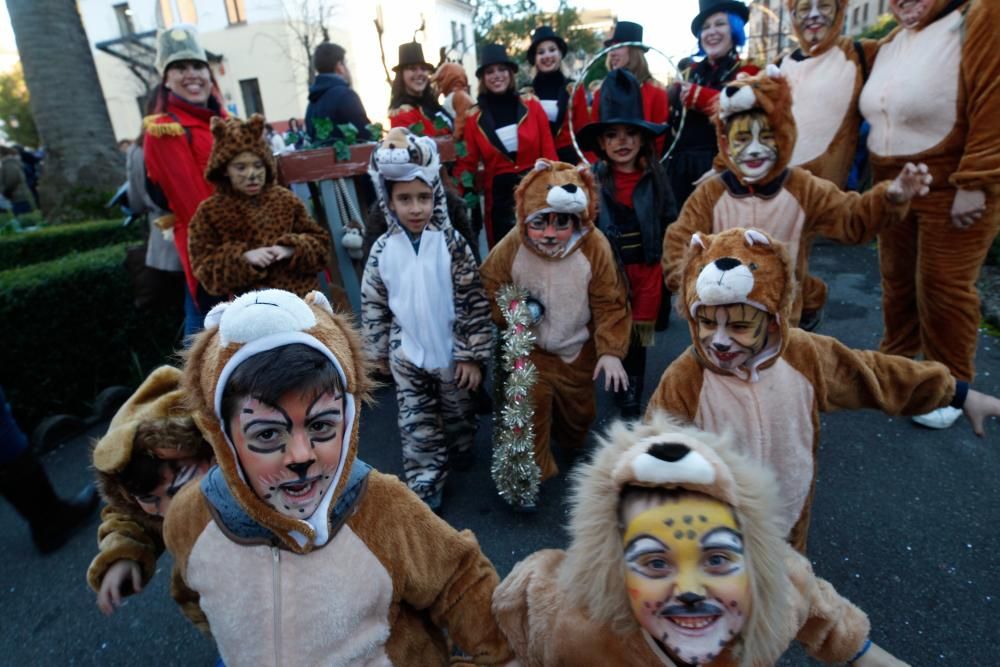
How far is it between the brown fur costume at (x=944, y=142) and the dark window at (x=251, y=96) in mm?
22588

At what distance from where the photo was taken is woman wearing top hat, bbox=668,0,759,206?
3727 mm

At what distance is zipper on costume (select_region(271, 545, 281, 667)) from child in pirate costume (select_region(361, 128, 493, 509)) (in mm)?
1365

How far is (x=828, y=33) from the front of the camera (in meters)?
2.89

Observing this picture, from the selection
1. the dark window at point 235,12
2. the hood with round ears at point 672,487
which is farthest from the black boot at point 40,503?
the dark window at point 235,12

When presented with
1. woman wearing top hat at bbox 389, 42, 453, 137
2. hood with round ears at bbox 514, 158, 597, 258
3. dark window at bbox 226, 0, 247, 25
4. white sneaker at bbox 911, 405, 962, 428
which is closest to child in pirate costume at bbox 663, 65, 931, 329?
hood with round ears at bbox 514, 158, 597, 258

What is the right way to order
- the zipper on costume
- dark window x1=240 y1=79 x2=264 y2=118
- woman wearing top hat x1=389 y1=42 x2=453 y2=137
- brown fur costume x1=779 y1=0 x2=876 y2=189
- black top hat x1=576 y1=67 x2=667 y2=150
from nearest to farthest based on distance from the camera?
the zipper on costume → brown fur costume x1=779 y1=0 x2=876 y2=189 → black top hat x1=576 y1=67 x2=667 y2=150 → woman wearing top hat x1=389 y1=42 x2=453 y2=137 → dark window x1=240 y1=79 x2=264 y2=118

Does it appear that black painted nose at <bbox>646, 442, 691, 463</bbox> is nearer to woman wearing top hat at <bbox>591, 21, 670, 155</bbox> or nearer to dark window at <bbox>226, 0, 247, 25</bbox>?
woman wearing top hat at <bbox>591, 21, 670, 155</bbox>

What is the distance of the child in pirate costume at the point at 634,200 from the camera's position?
3.06 meters

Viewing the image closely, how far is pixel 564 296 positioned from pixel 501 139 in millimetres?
1756

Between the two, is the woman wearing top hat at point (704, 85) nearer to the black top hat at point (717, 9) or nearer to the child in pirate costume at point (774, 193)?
the black top hat at point (717, 9)

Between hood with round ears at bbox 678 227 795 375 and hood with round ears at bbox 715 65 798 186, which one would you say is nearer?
hood with round ears at bbox 678 227 795 375

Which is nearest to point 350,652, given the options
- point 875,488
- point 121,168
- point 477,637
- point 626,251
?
point 477,637

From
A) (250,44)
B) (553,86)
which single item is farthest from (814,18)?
(250,44)

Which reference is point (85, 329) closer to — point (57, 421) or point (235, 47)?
point (57, 421)
